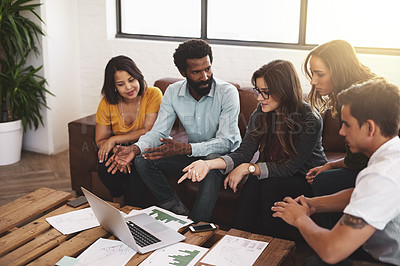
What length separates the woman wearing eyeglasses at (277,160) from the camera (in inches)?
97.0

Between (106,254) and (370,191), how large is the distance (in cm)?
104

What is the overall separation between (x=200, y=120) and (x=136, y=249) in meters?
1.16

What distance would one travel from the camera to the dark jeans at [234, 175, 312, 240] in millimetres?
2457

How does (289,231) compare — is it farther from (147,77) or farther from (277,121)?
(147,77)

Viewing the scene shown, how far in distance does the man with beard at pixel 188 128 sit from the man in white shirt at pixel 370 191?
106 centimetres

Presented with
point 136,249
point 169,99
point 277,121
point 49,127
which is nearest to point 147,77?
point 49,127

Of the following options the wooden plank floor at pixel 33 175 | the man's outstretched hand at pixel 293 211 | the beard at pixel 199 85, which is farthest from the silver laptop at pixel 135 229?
the wooden plank floor at pixel 33 175

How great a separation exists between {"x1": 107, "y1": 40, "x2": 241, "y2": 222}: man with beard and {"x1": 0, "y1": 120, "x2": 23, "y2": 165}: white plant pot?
60.1 inches

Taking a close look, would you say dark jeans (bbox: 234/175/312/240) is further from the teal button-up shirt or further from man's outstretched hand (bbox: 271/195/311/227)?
man's outstretched hand (bbox: 271/195/311/227)

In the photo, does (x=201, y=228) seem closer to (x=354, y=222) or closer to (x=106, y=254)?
(x=106, y=254)

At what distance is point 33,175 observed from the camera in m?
3.87

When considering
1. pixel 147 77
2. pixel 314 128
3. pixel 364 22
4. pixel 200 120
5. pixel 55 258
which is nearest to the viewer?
pixel 55 258

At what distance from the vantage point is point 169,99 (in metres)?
2.98

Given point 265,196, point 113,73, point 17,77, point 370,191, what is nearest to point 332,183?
point 265,196
